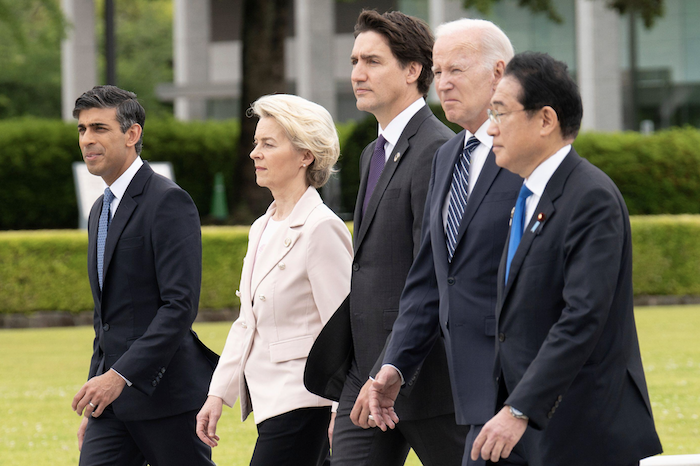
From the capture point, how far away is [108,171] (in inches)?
165

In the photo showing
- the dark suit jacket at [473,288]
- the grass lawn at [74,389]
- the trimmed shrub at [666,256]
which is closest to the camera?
the dark suit jacket at [473,288]

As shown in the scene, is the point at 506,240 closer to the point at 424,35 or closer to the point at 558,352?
the point at 558,352

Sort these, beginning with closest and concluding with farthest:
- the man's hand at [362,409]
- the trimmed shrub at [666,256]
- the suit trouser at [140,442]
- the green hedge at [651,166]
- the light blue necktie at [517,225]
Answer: the light blue necktie at [517,225], the man's hand at [362,409], the suit trouser at [140,442], the trimmed shrub at [666,256], the green hedge at [651,166]

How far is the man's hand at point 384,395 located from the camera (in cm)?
341

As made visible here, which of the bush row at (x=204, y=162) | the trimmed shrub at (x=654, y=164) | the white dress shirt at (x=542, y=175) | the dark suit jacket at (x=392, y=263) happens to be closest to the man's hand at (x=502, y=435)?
the white dress shirt at (x=542, y=175)

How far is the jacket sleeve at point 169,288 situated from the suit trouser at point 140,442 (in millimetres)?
226

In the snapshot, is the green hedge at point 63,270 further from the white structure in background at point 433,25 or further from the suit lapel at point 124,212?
the white structure in background at point 433,25

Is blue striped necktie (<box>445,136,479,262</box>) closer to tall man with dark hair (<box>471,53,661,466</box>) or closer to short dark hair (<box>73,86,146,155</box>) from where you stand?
tall man with dark hair (<box>471,53,661,466</box>)

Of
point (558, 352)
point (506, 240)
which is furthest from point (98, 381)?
point (558, 352)

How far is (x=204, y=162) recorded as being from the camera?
21578 millimetres

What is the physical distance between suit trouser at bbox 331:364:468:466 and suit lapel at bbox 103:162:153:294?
1.15m

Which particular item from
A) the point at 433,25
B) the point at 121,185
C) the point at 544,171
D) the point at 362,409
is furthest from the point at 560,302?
the point at 433,25

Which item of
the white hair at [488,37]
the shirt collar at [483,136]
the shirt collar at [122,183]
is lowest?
the shirt collar at [122,183]

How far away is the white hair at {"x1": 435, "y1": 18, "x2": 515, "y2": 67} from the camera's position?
3.55 m
